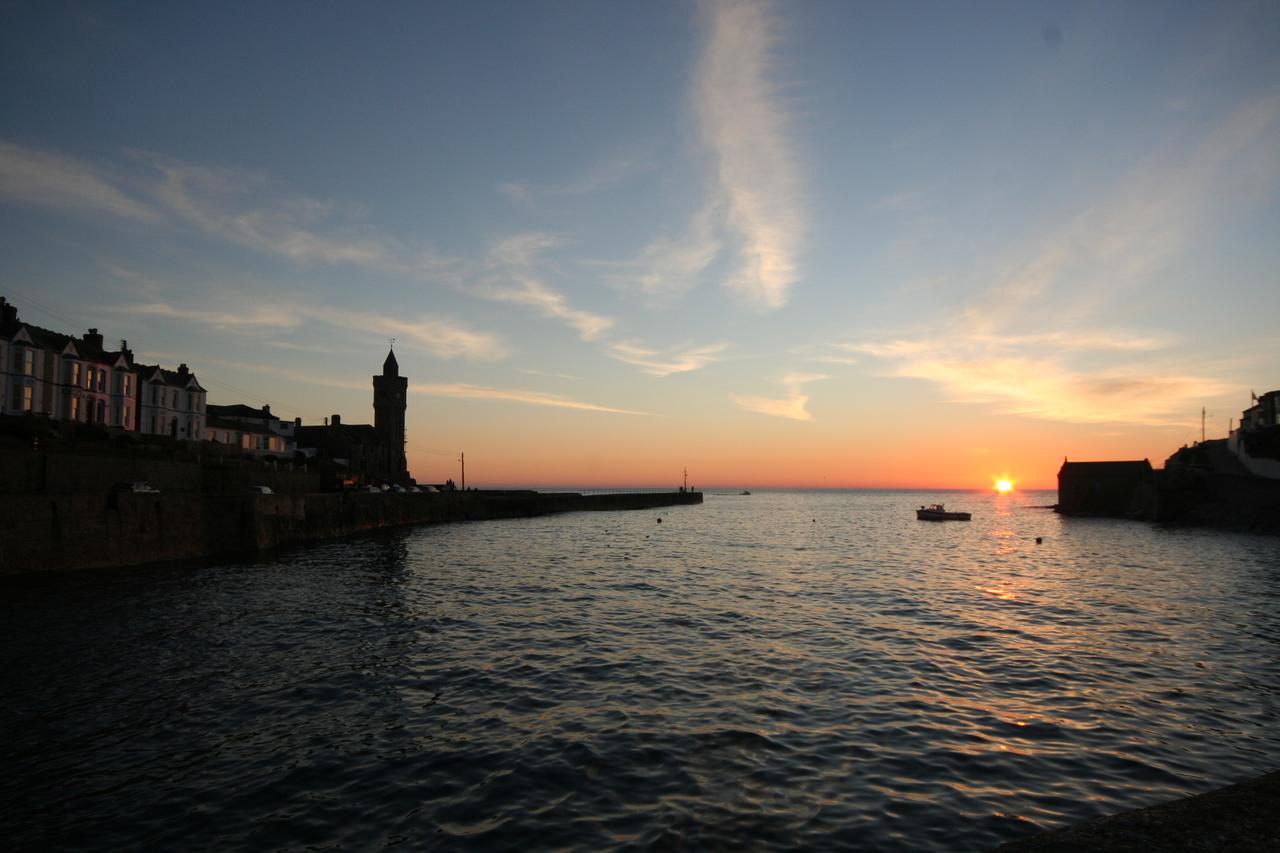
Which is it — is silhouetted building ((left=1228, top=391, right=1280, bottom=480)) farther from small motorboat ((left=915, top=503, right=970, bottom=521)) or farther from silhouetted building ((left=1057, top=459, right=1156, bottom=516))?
small motorboat ((left=915, top=503, right=970, bottom=521))

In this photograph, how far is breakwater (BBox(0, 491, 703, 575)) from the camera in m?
30.9

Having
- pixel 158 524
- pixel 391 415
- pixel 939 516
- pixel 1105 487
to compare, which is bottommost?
pixel 939 516

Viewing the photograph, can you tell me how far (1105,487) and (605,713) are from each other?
386ft

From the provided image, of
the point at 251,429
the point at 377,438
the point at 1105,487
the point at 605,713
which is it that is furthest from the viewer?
the point at 377,438

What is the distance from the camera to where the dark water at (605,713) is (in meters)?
9.79

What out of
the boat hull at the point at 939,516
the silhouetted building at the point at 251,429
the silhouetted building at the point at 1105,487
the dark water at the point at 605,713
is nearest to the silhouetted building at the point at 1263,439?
the silhouetted building at the point at 1105,487

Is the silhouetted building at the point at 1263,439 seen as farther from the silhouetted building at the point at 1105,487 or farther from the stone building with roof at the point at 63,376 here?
the stone building with roof at the point at 63,376

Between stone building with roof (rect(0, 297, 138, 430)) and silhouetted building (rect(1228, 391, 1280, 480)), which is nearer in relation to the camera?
stone building with roof (rect(0, 297, 138, 430))

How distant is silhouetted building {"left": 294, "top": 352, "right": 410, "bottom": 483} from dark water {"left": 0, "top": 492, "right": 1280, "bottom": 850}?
81232 millimetres

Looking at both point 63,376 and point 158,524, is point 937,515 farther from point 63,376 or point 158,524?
point 63,376

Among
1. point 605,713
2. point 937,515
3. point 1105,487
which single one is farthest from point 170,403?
point 1105,487

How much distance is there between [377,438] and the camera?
119m

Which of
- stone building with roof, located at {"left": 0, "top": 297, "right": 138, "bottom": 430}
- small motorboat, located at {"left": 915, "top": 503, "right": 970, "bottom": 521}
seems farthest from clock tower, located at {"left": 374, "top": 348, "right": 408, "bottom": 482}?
small motorboat, located at {"left": 915, "top": 503, "right": 970, "bottom": 521}

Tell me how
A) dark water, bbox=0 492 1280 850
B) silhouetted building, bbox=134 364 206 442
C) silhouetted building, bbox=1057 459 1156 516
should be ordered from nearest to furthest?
dark water, bbox=0 492 1280 850
silhouetted building, bbox=134 364 206 442
silhouetted building, bbox=1057 459 1156 516
